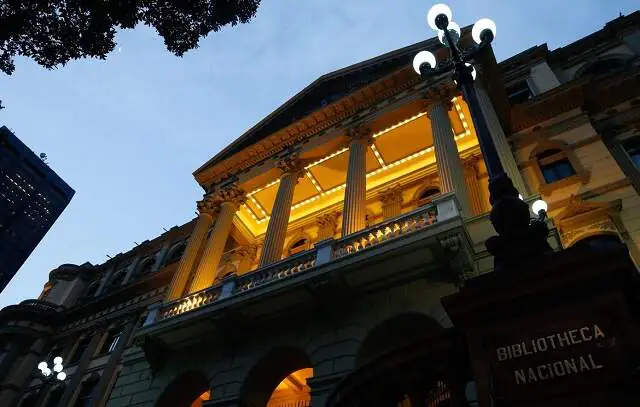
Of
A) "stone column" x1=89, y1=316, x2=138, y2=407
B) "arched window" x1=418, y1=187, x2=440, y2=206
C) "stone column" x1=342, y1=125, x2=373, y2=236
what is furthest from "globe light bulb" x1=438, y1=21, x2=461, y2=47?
"stone column" x1=89, y1=316, x2=138, y2=407

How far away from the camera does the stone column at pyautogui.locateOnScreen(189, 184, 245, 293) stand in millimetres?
18188

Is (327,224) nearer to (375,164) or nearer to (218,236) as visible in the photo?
(375,164)

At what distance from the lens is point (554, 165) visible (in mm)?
16594

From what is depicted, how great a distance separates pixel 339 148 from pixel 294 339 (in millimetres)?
9656

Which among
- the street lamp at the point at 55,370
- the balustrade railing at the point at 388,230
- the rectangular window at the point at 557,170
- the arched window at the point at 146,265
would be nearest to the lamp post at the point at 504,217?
the balustrade railing at the point at 388,230

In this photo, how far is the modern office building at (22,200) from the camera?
95.7 feet

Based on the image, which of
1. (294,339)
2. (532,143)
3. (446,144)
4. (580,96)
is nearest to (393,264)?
(294,339)

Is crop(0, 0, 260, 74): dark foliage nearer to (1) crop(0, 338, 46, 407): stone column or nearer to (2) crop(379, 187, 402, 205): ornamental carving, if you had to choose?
(2) crop(379, 187, 402, 205): ornamental carving

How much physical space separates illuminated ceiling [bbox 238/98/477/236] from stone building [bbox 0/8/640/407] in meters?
0.08

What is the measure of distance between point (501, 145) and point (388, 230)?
4.79m

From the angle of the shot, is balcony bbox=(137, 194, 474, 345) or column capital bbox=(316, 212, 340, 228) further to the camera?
column capital bbox=(316, 212, 340, 228)

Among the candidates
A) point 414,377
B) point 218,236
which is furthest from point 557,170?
point 414,377

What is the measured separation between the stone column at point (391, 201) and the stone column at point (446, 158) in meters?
4.12

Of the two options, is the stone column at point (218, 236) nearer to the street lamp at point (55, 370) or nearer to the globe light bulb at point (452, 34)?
the street lamp at point (55, 370)
